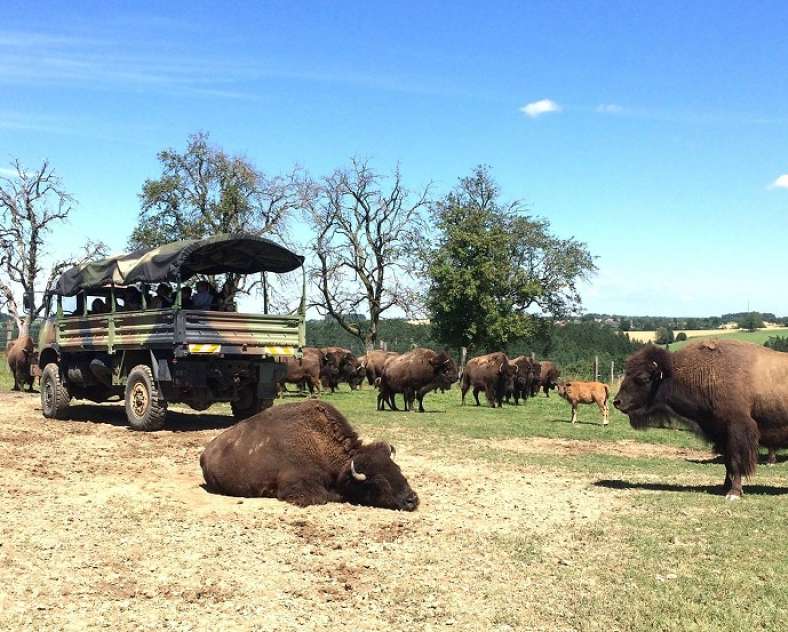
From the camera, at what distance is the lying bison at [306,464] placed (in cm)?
832

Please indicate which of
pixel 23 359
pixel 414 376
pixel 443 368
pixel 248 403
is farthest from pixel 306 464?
pixel 23 359

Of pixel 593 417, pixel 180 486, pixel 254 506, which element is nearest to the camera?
pixel 254 506

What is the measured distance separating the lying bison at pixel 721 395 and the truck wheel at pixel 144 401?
847cm

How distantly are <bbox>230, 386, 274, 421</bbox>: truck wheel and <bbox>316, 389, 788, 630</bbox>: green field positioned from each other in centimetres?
305

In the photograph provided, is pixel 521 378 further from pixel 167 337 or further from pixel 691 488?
pixel 691 488

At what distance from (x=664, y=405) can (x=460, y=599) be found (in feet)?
18.4

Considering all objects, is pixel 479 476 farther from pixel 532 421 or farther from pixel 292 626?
pixel 532 421

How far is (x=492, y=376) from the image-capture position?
24.6 meters

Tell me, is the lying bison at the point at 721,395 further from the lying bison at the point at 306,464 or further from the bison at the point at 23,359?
the bison at the point at 23,359

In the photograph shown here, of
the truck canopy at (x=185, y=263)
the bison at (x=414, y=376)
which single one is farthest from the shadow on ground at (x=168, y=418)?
the bison at (x=414, y=376)

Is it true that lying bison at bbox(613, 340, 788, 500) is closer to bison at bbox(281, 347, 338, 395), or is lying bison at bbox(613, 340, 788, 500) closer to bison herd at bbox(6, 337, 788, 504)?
bison herd at bbox(6, 337, 788, 504)

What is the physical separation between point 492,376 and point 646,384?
573 inches

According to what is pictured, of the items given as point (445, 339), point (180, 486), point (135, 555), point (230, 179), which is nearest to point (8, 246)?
Answer: point (230, 179)

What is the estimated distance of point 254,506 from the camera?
8172 millimetres
